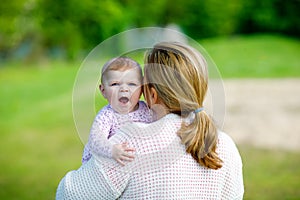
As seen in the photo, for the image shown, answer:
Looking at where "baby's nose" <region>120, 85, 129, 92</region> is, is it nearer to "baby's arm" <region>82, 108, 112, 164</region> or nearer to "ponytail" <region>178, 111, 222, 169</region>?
"baby's arm" <region>82, 108, 112, 164</region>

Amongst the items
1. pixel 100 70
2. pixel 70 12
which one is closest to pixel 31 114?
pixel 70 12

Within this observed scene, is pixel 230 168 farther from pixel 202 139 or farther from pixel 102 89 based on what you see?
pixel 102 89

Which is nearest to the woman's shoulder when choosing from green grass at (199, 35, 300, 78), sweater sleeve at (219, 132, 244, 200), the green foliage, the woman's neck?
sweater sleeve at (219, 132, 244, 200)

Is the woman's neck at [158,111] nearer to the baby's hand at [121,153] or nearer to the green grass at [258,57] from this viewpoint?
the baby's hand at [121,153]

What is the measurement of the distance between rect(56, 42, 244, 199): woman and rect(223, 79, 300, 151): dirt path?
6725 millimetres

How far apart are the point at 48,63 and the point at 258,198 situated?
18.9 metres

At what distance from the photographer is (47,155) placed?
8.95 meters

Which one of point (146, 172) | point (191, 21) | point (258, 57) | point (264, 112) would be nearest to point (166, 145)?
point (146, 172)

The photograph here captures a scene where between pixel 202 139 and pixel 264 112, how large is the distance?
897cm

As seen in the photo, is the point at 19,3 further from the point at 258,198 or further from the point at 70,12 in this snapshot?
the point at 258,198

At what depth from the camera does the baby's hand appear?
1787 millimetres

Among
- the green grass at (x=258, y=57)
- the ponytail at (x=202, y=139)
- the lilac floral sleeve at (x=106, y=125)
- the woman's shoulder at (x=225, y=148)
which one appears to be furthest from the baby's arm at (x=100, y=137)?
the green grass at (x=258, y=57)

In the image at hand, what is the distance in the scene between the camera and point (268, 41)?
18.7m

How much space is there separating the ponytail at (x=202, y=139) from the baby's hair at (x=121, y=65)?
27 centimetres
